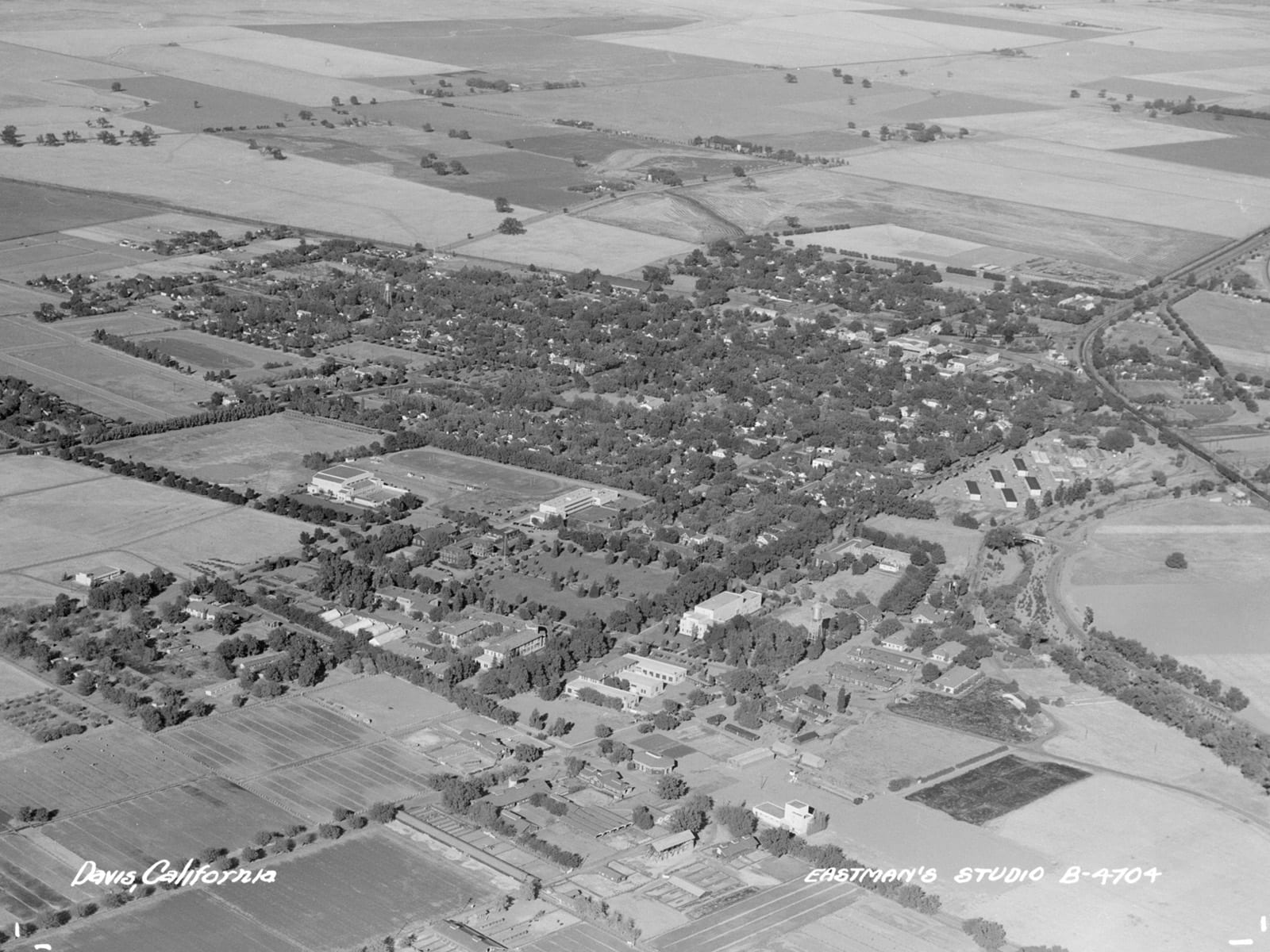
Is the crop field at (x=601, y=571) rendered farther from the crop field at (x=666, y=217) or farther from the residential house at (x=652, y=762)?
the crop field at (x=666, y=217)

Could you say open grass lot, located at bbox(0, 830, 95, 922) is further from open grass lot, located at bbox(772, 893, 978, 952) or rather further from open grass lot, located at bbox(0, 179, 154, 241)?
open grass lot, located at bbox(0, 179, 154, 241)

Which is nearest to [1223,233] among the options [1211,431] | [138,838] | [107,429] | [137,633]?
[1211,431]

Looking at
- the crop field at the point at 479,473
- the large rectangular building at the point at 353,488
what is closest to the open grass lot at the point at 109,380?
the crop field at the point at 479,473

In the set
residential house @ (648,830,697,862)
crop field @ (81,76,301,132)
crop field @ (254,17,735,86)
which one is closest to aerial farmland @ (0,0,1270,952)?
residential house @ (648,830,697,862)

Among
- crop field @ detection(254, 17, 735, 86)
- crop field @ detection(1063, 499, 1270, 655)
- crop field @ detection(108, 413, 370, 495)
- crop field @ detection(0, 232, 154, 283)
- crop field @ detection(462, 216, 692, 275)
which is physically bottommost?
crop field @ detection(1063, 499, 1270, 655)

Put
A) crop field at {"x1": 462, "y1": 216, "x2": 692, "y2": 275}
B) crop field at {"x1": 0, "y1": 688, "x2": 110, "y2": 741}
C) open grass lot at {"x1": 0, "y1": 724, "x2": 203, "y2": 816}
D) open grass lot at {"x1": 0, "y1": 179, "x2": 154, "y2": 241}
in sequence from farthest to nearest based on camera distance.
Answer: open grass lot at {"x1": 0, "y1": 179, "x2": 154, "y2": 241} → crop field at {"x1": 462, "y1": 216, "x2": 692, "y2": 275} → crop field at {"x1": 0, "y1": 688, "x2": 110, "y2": 741} → open grass lot at {"x1": 0, "y1": 724, "x2": 203, "y2": 816}
